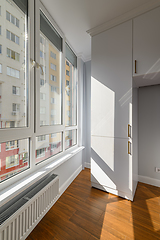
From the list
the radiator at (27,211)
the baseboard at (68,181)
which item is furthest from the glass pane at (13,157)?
the baseboard at (68,181)

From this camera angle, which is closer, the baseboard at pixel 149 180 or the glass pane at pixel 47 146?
the glass pane at pixel 47 146

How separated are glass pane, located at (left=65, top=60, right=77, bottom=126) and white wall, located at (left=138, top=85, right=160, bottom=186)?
1.42 meters

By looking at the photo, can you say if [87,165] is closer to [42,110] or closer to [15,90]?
Result: [42,110]

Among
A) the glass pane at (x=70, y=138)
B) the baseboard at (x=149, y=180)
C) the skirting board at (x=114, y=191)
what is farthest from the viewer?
the glass pane at (x=70, y=138)

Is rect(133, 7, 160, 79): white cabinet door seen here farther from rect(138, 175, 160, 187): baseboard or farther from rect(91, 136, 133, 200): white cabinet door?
rect(138, 175, 160, 187): baseboard

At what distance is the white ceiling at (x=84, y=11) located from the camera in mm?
1568

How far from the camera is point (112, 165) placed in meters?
1.89

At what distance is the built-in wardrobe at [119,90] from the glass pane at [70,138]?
61cm

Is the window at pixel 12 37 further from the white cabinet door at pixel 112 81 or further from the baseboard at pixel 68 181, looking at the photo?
the baseboard at pixel 68 181

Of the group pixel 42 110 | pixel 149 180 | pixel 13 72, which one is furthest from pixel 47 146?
pixel 149 180

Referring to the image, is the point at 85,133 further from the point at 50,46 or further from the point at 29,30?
the point at 29,30

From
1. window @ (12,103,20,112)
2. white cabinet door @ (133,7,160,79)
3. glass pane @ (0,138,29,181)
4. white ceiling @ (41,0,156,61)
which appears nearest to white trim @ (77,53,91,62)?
white ceiling @ (41,0,156,61)

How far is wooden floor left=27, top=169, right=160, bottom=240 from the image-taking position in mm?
1236

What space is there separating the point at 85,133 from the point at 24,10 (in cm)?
242
